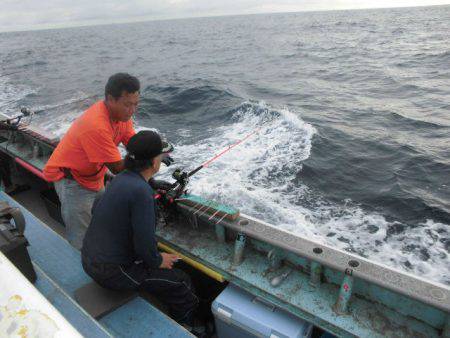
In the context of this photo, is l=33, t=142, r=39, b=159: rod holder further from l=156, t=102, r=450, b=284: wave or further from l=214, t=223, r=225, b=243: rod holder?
l=214, t=223, r=225, b=243: rod holder

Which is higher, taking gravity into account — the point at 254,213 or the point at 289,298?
the point at 289,298

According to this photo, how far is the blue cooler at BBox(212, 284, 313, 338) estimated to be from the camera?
2.53m

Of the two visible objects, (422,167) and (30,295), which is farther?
(422,167)

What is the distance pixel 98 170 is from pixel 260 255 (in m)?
1.71

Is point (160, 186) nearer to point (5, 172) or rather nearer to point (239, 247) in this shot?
→ point (239, 247)

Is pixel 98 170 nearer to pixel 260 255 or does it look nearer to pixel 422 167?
pixel 260 255

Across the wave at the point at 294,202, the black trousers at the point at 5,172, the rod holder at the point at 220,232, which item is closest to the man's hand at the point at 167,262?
the rod holder at the point at 220,232

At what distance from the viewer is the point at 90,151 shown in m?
2.89

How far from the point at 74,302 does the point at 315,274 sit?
1837mm

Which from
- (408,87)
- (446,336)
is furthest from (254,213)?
(408,87)

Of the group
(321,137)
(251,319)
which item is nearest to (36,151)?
(251,319)

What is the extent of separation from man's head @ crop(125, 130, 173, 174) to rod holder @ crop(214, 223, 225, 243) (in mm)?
1104

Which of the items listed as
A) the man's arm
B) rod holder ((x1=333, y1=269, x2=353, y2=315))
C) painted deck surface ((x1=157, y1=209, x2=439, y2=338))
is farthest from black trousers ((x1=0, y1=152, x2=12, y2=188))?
rod holder ((x1=333, y1=269, x2=353, y2=315))

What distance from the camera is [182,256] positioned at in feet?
10.6
